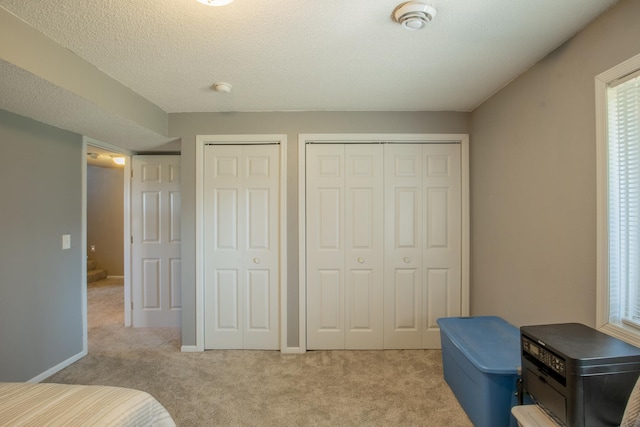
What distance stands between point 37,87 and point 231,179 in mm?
1410

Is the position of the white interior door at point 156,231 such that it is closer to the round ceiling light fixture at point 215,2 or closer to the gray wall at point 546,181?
the round ceiling light fixture at point 215,2

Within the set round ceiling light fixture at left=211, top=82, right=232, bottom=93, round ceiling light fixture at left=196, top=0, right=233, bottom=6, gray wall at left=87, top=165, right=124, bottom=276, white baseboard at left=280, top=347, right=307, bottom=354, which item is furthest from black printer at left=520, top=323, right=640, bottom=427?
gray wall at left=87, top=165, right=124, bottom=276

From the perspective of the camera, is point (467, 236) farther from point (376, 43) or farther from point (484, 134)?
point (376, 43)

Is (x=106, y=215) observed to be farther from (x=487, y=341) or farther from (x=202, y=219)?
(x=487, y=341)

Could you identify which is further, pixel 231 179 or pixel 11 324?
pixel 231 179

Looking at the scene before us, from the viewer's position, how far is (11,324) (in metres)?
2.06

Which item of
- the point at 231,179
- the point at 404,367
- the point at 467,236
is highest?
the point at 231,179

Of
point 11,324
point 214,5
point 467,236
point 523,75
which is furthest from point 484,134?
point 11,324

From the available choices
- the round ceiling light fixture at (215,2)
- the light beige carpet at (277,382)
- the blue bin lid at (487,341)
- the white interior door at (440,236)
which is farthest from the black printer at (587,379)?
the round ceiling light fixture at (215,2)

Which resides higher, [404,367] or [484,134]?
[484,134]

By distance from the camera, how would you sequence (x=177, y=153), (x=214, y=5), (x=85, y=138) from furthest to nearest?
(x=177, y=153) < (x=85, y=138) < (x=214, y=5)

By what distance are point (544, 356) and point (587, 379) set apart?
0.17 meters

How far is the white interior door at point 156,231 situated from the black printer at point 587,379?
3.43 metres

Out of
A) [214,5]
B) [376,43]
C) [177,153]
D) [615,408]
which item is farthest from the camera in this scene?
[177,153]
